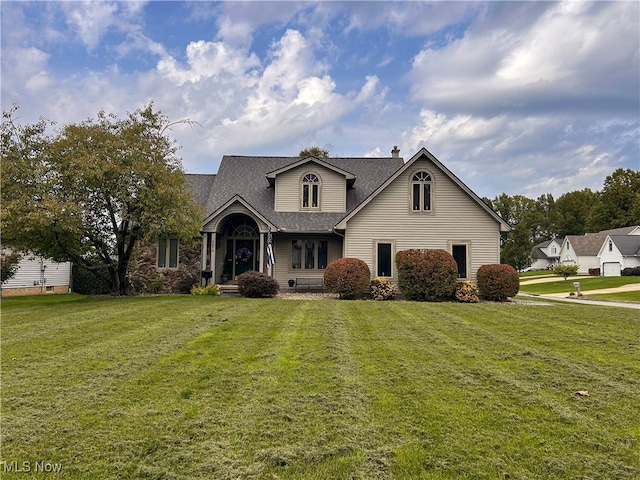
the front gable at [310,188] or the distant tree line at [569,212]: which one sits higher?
the distant tree line at [569,212]

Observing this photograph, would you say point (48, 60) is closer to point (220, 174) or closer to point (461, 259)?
point (220, 174)

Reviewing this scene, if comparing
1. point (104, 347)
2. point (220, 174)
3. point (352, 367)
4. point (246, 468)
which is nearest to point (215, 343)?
point (104, 347)

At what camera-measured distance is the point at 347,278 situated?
52.5ft

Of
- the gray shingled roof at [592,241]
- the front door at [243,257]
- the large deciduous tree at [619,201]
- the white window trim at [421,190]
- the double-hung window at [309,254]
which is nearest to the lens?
the white window trim at [421,190]

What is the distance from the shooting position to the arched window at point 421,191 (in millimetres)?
18109

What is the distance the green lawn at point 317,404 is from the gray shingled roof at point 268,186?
11618 millimetres

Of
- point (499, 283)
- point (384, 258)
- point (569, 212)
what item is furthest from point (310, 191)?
point (569, 212)

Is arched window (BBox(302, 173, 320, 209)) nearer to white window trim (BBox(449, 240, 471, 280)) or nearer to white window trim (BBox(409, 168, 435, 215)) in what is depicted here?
white window trim (BBox(409, 168, 435, 215))

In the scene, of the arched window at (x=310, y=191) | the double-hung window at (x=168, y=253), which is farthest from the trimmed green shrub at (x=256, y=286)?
the arched window at (x=310, y=191)

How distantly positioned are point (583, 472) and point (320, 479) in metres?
1.98

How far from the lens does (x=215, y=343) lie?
23.0ft

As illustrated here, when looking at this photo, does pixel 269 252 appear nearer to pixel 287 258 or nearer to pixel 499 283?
pixel 287 258

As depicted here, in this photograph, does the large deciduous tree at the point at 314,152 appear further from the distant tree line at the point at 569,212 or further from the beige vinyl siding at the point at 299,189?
the distant tree line at the point at 569,212
